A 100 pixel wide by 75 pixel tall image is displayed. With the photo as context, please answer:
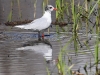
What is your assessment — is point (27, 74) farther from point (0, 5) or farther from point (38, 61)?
point (0, 5)

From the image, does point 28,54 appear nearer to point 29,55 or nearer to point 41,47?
point 29,55

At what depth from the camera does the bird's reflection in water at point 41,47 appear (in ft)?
33.7

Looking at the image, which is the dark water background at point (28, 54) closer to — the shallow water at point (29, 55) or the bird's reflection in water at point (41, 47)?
the shallow water at point (29, 55)

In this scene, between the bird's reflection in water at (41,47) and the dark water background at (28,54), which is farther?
the bird's reflection in water at (41,47)

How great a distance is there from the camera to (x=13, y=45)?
11.8 m

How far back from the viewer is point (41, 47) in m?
11.4

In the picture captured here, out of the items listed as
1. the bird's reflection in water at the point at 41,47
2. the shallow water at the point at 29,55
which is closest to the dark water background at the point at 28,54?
the shallow water at the point at 29,55

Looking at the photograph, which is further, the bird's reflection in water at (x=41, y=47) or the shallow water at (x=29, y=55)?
the bird's reflection in water at (x=41, y=47)

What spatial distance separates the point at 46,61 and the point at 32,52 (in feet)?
3.91

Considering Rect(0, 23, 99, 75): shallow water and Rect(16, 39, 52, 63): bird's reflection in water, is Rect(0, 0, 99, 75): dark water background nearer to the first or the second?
Rect(0, 23, 99, 75): shallow water

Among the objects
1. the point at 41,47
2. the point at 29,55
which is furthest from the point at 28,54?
the point at 41,47

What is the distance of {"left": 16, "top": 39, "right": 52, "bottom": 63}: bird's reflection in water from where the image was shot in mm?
10266

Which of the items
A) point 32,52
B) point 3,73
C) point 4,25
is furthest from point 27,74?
point 4,25

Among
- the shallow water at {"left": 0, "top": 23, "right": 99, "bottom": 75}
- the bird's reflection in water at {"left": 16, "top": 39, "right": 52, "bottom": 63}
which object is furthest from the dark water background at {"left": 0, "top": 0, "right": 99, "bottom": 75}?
the bird's reflection in water at {"left": 16, "top": 39, "right": 52, "bottom": 63}
